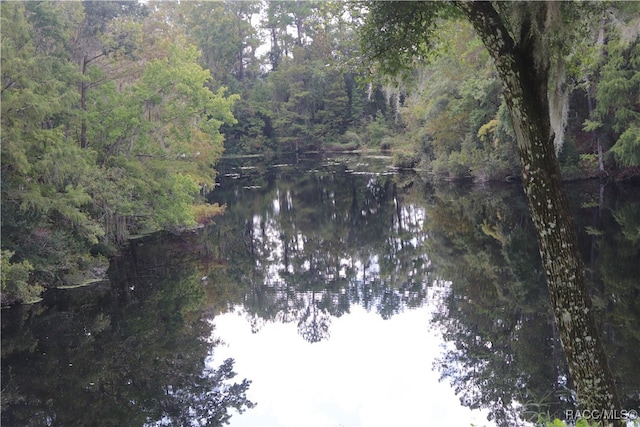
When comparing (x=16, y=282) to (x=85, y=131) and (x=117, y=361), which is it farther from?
(x=85, y=131)

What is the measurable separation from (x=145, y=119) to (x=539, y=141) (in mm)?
15746

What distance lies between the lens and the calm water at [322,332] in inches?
306

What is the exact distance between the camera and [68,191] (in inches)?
519

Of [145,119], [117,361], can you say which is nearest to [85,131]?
[145,119]

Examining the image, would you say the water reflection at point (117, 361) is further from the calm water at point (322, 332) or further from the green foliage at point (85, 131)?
the green foliage at point (85, 131)

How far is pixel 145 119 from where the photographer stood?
17.7 metres

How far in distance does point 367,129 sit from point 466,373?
156 feet

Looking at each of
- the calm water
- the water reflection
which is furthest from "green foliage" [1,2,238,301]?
the water reflection

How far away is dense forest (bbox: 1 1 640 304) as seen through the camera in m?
11.4

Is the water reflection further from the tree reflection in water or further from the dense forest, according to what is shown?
the tree reflection in water

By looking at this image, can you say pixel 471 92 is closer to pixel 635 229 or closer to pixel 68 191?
pixel 635 229

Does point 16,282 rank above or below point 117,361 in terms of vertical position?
above

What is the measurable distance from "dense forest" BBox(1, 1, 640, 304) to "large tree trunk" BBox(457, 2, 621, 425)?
0.83 metres

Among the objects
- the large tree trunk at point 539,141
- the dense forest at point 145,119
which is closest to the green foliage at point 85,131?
the dense forest at point 145,119
